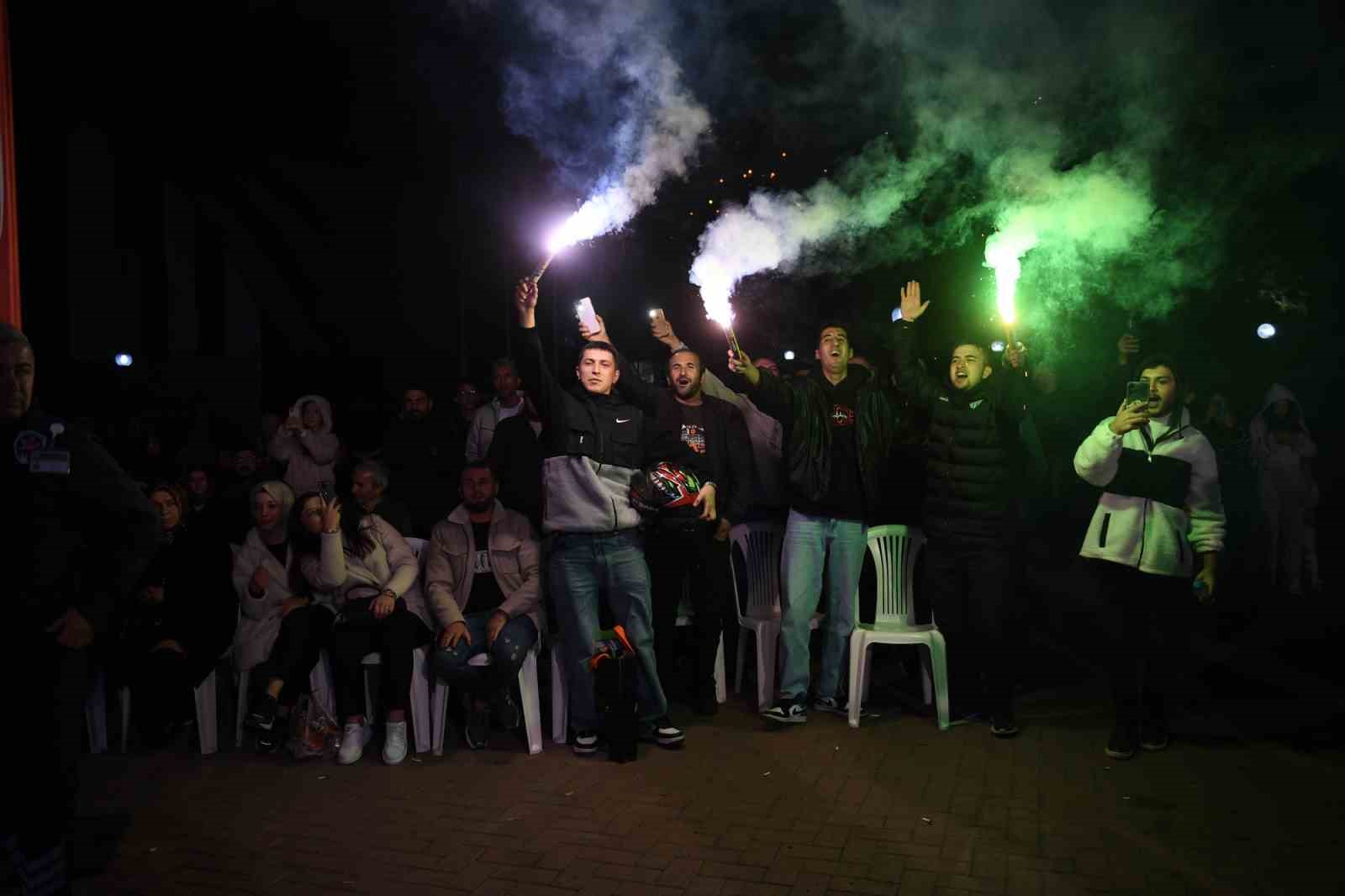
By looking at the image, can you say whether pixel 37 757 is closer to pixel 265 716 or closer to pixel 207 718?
pixel 265 716

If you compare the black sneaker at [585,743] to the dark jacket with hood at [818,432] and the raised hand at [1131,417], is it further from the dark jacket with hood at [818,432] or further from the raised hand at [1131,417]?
the raised hand at [1131,417]

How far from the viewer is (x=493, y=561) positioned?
6051 millimetres

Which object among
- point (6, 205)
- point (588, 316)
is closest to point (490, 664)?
point (588, 316)

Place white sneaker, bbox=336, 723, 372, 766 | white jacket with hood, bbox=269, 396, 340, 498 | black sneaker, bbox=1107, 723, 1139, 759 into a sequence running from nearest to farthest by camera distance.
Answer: black sneaker, bbox=1107, 723, 1139, 759
white sneaker, bbox=336, 723, 372, 766
white jacket with hood, bbox=269, 396, 340, 498

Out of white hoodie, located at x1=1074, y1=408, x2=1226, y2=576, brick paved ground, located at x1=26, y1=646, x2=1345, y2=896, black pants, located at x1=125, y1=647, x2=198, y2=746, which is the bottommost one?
brick paved ground, located at x1=26, y1=646, x2=1345, y2=896

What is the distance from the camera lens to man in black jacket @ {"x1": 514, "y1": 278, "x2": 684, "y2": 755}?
5750mm

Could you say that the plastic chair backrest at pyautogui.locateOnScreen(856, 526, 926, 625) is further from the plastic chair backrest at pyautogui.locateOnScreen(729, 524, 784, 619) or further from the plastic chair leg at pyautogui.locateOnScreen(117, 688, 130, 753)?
the plastic chair leg at pyautogui.locateOnScreen(117, 688, 130, 753)

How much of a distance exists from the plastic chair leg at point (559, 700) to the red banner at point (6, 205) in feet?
10.9

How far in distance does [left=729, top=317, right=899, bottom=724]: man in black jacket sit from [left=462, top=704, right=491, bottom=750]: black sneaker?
170cm

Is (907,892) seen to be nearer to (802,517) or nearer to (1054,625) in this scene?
(802,517)

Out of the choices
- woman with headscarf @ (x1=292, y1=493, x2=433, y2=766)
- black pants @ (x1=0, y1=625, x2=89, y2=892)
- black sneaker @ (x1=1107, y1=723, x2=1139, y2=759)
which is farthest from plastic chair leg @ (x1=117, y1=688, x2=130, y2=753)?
black sneaker @ (x1=1107, y1=723, x2=1139, y2=759)

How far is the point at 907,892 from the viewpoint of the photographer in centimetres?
385

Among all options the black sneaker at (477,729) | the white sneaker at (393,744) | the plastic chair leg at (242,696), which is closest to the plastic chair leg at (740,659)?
the black sneaker at (477,729)

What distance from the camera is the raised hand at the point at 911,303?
645 cm
